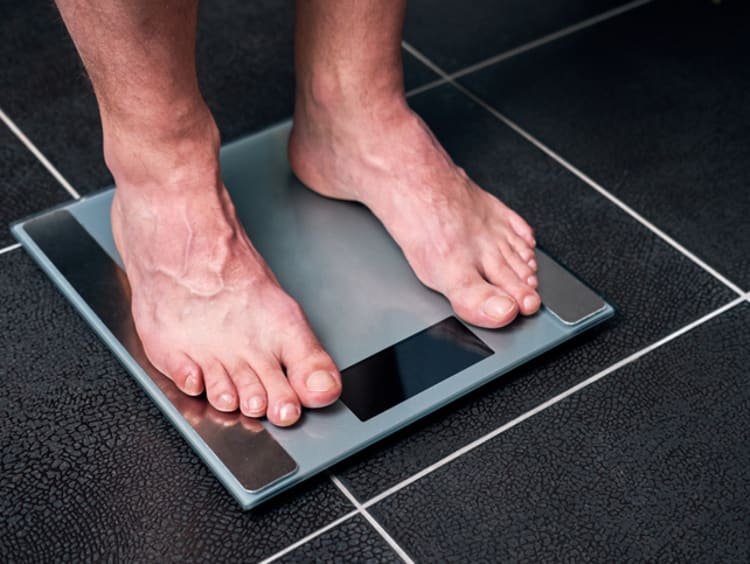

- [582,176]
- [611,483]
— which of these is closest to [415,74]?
[582,176]

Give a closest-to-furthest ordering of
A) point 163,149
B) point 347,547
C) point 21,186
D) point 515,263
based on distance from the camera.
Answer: point 347,547, point 163,149, point 515,263, point 21,186

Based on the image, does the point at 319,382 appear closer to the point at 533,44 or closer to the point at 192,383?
the point at 192,383

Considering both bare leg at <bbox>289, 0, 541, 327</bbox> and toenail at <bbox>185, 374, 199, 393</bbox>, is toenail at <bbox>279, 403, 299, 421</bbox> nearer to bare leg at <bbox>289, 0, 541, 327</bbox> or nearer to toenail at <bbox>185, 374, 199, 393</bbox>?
toenail at <bbox>185, 374, 199, 393</bbox>

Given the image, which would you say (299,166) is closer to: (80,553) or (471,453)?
(471,453)

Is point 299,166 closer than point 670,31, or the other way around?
point 299,166

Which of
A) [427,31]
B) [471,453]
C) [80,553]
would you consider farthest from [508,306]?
[427,31]

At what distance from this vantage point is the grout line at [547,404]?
106cm

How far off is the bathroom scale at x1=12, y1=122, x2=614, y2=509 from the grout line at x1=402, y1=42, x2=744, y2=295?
0.62 feet

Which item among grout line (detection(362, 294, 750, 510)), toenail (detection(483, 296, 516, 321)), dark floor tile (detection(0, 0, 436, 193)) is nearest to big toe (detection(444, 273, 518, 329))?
toenail (detection(483, 296, 516, 321))

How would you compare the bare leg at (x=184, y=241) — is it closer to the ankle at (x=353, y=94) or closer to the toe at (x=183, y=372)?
the toe at (x=183, y=372)

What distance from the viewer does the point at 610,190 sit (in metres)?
1.44

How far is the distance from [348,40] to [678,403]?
0.55 metres

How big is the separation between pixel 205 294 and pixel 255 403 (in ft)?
0.44

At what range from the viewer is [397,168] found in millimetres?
1261
